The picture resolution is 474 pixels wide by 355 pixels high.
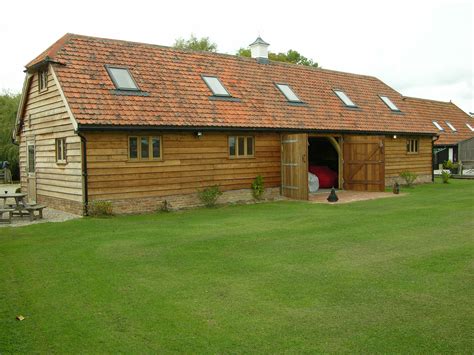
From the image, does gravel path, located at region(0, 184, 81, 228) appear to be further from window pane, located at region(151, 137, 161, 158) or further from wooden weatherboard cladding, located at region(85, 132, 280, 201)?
window pane, located at region(151, 137, 161, 158)

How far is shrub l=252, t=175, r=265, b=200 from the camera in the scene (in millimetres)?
17734

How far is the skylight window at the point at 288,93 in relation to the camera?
20.5m

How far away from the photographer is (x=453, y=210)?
46.8 ft

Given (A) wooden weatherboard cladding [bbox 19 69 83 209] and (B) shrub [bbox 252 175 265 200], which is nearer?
(A) wooden weatherboard cladding [bbox 19 69 83 209]

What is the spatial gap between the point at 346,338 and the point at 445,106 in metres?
39.4

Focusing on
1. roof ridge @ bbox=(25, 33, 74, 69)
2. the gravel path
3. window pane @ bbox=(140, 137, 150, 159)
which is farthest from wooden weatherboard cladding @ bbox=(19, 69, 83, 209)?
window pane @ bbox=(140, 137, 150, 159)

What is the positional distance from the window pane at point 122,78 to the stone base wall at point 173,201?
3.73m

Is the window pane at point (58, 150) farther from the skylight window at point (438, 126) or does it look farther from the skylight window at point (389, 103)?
the skylight window at point (438, 126)

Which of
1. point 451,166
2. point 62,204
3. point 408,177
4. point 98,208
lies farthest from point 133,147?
point 451,166

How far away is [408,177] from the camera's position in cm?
2345

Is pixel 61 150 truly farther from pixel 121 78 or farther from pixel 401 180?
pixel 401 180

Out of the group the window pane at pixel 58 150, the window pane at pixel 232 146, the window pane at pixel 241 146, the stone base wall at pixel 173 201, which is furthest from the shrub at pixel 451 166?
the window pane at pixel 58 150

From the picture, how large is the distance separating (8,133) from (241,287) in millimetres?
37384

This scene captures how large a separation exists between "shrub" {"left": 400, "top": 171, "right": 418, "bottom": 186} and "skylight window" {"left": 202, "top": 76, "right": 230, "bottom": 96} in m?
10.2
